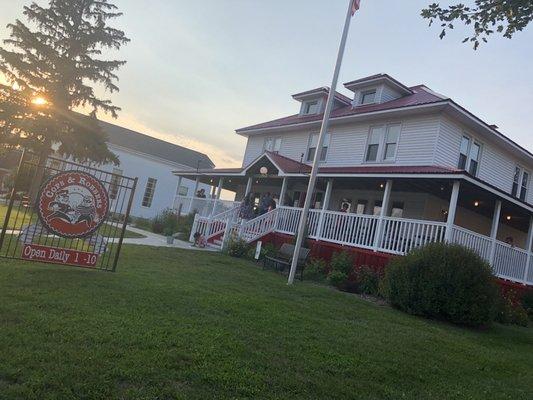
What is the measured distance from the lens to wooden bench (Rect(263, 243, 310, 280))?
13.9 m

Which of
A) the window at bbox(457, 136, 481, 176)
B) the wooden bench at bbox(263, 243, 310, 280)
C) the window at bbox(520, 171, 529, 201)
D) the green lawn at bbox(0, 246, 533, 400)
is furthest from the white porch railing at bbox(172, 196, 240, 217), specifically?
the window at bbox(520, 171, 529, 201)

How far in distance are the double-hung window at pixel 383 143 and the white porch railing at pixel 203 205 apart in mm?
6155

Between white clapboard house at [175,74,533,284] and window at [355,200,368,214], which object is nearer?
white clapboard house at [175,74,533,284]

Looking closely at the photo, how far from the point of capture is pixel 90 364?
431 cm

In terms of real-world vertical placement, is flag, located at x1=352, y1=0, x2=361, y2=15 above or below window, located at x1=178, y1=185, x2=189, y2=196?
above

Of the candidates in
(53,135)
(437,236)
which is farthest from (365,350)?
(53,135)

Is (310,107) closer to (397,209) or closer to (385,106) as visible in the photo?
(385,106)

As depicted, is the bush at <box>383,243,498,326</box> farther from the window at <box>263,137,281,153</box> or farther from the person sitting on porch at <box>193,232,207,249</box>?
the window at <box>263,137,281,153</box>

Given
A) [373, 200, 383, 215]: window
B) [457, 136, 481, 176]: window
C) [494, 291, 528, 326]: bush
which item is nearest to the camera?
[494, 291, 528, 326]: bush

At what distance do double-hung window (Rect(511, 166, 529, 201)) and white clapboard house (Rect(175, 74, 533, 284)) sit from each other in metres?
Result: 0.05

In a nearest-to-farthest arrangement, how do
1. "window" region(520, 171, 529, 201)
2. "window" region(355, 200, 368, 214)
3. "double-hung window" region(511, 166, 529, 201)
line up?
"window" region(355, 200, 368, 214) < "double-hung window" region(511, 166, 529, 201) < "window" region(520, 171, 529, 201)

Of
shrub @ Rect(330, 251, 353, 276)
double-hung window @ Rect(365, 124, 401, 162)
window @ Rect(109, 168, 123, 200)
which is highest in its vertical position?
double-hung window @ Rect(365, 124, 401, 162)

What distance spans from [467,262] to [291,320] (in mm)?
4880

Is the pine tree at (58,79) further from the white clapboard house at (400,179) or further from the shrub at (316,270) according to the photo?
the shrub at (316,270)
